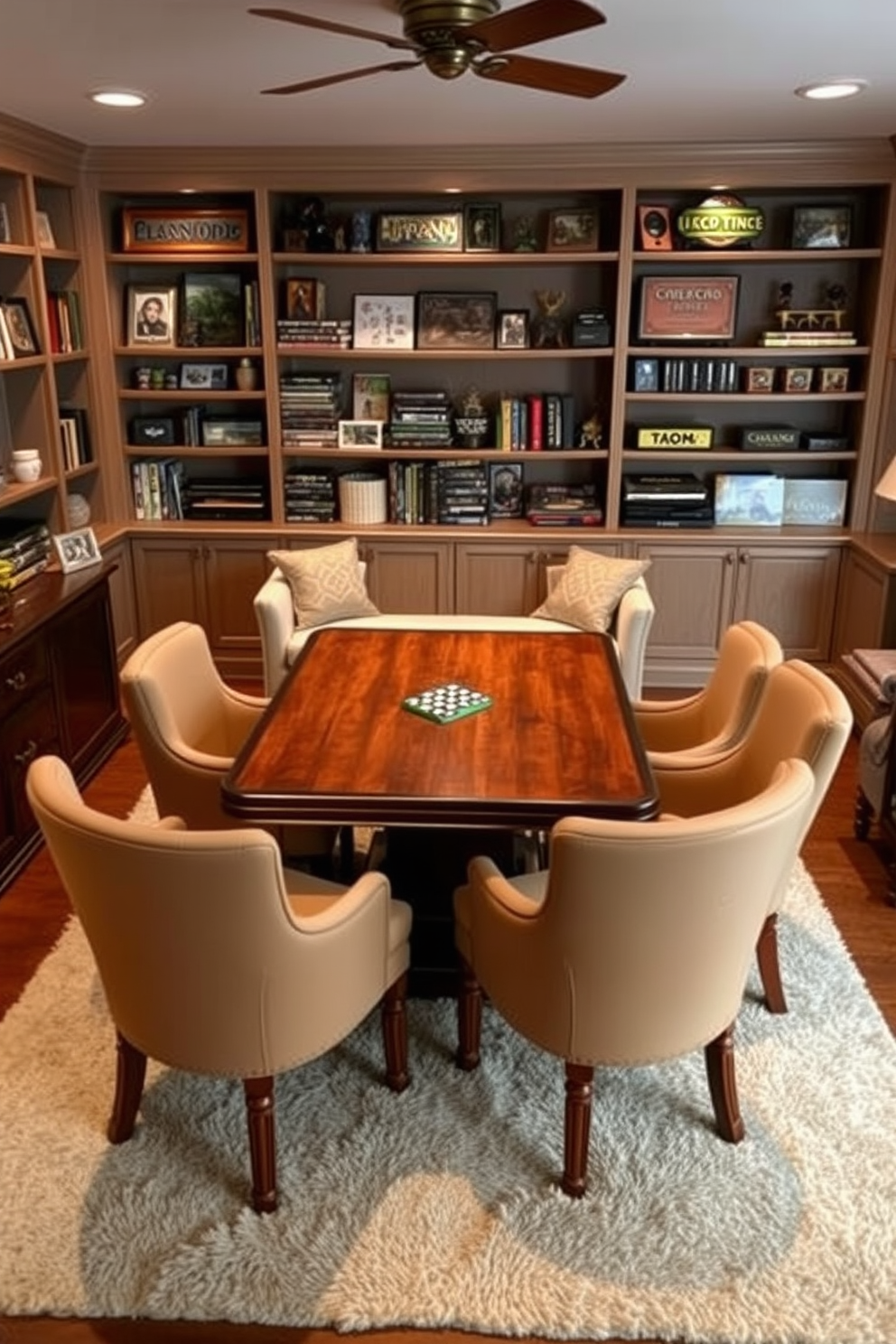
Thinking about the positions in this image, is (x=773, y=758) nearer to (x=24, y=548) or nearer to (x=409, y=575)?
(x=409, y=575)

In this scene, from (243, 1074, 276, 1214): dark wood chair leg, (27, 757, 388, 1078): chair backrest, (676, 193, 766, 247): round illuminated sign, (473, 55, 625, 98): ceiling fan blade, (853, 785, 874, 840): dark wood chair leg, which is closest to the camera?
(27, 757, 388, 1078): chair backrest

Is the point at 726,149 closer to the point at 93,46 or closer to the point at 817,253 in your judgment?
the point at 817,253

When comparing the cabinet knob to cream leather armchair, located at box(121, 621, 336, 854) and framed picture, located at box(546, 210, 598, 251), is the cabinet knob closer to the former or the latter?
cream leather armchair, located at box(121, 621, 336, 854)

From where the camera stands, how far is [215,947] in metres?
1.88

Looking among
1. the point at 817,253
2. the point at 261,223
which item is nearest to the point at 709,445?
the point at 817,253

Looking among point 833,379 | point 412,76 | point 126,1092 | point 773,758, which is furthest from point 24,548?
point 833,379

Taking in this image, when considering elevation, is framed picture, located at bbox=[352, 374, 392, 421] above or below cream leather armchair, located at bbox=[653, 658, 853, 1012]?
above

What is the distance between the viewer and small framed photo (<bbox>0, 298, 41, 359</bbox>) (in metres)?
3.93

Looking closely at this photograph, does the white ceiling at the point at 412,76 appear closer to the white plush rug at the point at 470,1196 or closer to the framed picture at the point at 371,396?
the framed picture at the point at 371,396

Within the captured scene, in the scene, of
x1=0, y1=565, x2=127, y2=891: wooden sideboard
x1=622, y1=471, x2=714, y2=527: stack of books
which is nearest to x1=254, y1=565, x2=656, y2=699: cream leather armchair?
x1=0, y1=565, x2=127, y2=891: wooden sideboard

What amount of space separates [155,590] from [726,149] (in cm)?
317

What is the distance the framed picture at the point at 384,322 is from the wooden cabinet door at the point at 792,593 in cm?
186

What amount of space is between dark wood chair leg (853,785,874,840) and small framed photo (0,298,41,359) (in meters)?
3.44

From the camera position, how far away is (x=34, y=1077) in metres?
2.46
